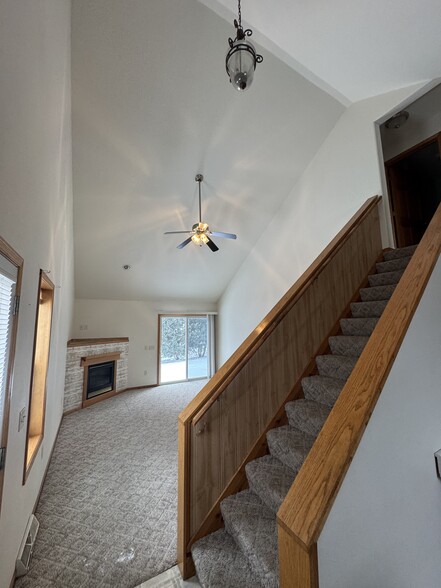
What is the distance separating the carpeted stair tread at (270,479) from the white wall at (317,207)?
3.13 m

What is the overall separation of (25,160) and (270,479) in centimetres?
240

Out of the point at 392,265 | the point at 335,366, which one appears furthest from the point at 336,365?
the point at 392,265

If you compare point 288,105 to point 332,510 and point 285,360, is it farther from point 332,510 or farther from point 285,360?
point 332,510

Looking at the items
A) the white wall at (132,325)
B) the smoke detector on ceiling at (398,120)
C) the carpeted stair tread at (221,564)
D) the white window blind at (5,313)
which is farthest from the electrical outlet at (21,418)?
the smoke detector on ceiling at (398,120)

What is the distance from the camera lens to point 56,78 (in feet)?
6.22

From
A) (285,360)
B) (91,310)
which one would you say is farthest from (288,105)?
(91,310)

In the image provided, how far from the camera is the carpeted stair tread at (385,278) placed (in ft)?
8.81

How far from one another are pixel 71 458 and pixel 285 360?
2914mm

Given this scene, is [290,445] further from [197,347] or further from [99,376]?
[197,347]

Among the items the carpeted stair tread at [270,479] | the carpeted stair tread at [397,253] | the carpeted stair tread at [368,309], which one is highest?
the carpeted stair tread at [397,253]

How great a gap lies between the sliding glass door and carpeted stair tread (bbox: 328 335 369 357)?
543cm

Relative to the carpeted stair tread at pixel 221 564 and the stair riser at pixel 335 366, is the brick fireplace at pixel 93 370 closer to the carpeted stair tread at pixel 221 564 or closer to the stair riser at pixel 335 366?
the carpeted stair tread at pixel 221 564

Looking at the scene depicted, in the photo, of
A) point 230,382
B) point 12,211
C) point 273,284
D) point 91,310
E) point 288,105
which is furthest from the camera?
point 91,310

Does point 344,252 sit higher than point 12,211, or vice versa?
point 344,252
